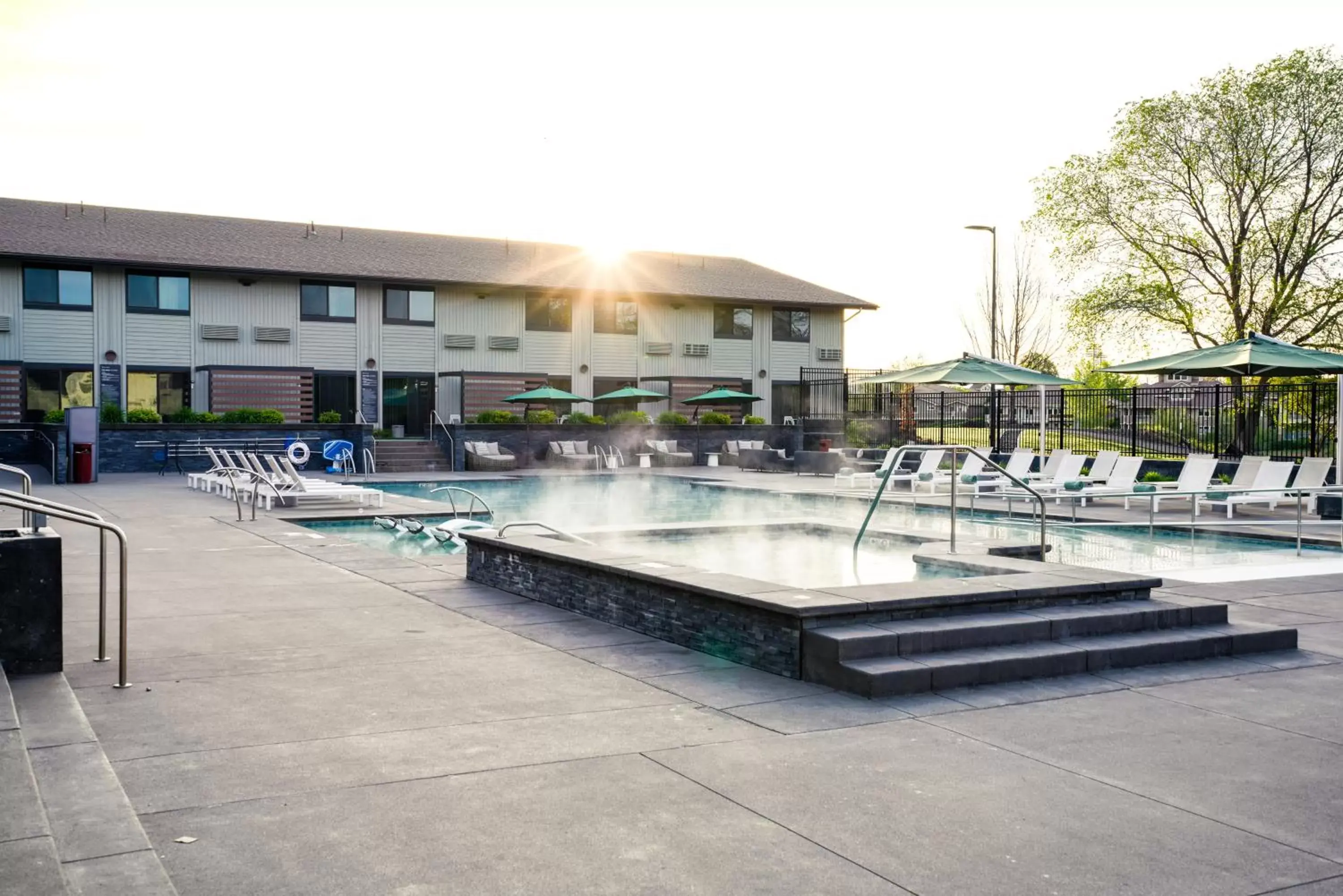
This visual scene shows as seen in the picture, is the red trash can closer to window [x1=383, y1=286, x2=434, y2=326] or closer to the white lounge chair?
window [x1=383, y1=286, x2=434, y2=326]

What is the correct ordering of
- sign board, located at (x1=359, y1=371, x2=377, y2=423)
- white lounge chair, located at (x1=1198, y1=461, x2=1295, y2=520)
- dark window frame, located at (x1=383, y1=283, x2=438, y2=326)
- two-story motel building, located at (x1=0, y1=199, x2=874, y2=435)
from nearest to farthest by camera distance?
white lounge chair, located at (x1=1198, y1=461, x2=1295, y2=520)
two-story motel building, located at (x1=0, y1=199, x2=874, y2=435)
sign board, located at (x1=359, y1=371, x2=377, y2=423)
dark window frame, located at (x1=383, y1=283, x2=438, y2=326)

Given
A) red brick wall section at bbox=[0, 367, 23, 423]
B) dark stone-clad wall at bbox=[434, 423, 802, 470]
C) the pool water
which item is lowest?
the pool water

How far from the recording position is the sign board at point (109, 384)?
1126 inches

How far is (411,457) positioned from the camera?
92.6ft

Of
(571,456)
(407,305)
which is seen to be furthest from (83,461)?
(407,305)

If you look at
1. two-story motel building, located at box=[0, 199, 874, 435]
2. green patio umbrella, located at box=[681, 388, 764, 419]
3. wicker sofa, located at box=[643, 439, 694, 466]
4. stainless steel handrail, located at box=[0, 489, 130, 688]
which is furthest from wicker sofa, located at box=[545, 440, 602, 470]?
stainless steel handrail, located at box=[0, 489, 130, 688]

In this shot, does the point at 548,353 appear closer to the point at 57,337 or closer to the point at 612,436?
the point at 612,436

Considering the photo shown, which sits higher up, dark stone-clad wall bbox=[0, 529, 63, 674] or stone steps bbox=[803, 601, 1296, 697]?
dark stone-clad wall bbox=[0, 529, 63, 674]

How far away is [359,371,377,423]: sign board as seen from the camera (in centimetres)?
3164

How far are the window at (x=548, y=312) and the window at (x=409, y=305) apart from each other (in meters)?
3.02

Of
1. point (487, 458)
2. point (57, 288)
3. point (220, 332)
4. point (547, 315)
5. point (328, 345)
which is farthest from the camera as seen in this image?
point (547, 315)

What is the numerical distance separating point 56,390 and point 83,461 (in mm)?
7923

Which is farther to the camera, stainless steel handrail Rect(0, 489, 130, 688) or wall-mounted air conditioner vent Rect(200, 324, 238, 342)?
wall-mounted air conditioner vent Rect(200, 324, 238, 342)

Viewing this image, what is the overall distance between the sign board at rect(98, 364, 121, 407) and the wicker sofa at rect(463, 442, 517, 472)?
9108mm
